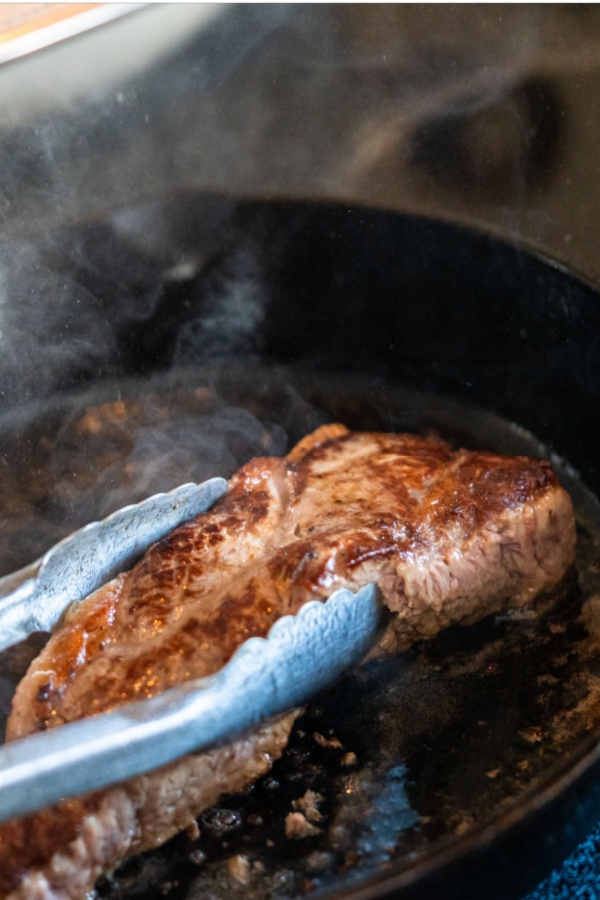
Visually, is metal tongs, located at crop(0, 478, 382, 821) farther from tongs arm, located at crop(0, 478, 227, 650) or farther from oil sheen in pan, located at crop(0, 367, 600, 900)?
oil sheen in pan, located at crop(0, 367, 600, 900)

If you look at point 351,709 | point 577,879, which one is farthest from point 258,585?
point 577,879

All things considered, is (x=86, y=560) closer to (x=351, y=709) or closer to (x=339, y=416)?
(x=351, y=709)

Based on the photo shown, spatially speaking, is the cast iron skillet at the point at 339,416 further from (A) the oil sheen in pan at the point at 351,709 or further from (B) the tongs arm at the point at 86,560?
(B) the tongs arm at the point at 86,560

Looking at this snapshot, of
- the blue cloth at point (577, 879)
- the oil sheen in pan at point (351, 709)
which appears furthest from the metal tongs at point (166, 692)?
the blue cloth at point (577, 879)

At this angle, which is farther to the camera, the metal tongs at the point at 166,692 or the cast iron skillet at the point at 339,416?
the cast iron skillet at the point at 339,416

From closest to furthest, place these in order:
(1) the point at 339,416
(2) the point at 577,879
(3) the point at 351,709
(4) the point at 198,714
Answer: (4) the point at 198,714
(2) the point at 577,879
(3) the point at 351,709
(1) the point at 339,416
